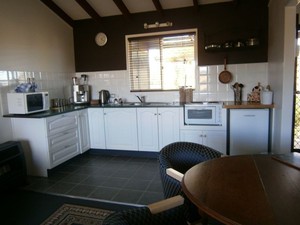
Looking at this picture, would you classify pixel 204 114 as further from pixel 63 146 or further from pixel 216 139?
pixel 63 146

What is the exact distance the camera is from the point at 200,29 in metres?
3.78

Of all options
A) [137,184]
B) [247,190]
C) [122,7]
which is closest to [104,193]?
[137,184]

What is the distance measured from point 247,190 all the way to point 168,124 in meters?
2.46

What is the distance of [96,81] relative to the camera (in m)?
4.37

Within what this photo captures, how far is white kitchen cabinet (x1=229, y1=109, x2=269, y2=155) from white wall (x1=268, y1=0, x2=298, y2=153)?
13 cm

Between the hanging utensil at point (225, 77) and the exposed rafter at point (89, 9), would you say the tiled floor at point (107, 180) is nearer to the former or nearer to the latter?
the hanging utensil at point (225, 77)

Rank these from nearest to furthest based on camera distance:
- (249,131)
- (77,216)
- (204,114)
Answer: (77,216)
(249,131)
(204,114)

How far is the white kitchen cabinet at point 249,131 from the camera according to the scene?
3.19 metres

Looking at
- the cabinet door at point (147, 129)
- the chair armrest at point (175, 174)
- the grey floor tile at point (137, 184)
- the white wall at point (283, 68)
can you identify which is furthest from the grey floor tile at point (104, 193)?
the white wall at point (283, 68)

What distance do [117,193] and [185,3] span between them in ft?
9.67

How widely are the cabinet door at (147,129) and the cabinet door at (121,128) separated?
83mm

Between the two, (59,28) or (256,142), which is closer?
(256,142)

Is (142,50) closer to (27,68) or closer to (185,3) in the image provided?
(185,3)

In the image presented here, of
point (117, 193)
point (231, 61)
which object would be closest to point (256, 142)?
point (231, 61)
